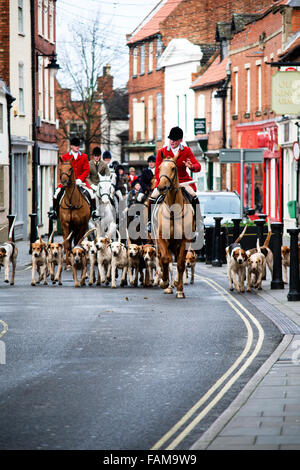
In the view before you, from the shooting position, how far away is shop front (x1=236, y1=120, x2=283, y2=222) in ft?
141

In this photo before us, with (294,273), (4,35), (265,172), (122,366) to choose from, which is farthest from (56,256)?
(265,172)

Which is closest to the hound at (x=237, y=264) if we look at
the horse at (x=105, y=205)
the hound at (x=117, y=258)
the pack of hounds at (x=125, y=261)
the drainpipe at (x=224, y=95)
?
the pack of hounds at (x=125, y=261)

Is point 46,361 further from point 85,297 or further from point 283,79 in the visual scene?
point 283,79

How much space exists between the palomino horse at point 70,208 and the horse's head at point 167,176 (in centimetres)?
489

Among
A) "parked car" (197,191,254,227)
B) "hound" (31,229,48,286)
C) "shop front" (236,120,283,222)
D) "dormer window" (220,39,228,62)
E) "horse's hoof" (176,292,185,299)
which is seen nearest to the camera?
"horse's hoof" (176,292,185,299)

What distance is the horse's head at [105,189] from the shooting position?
2409 centimetres

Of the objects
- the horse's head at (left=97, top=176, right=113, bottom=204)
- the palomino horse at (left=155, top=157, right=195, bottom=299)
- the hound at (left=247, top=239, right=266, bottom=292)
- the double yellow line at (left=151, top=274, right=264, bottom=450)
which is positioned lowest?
the double yellow line at (left=151, top=274, right=264, bottom=450)

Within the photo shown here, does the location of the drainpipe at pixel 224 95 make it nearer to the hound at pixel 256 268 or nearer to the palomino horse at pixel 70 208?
the palomino horse at pixel 70 208

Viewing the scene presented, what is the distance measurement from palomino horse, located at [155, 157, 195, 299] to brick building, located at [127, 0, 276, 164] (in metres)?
47.6

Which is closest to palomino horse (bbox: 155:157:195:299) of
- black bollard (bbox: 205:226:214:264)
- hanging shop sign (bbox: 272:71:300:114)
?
hanging shop sign (bbox: 272:71:300:114)

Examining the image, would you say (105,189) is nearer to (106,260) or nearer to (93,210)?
(93,210)

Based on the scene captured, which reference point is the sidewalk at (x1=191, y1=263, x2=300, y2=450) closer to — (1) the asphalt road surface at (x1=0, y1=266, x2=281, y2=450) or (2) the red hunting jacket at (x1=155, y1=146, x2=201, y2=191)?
(1) the asphalt road surface at (x1=0, y1=266, x2=281, y2=450)

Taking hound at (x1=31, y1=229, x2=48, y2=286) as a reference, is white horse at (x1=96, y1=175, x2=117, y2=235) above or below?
above

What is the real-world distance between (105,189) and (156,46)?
50.0 m
